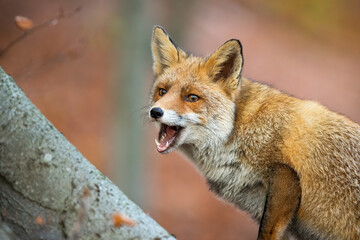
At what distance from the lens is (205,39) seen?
62.8 feet

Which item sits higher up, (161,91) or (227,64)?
(227,64)

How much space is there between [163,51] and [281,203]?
2.17 meters

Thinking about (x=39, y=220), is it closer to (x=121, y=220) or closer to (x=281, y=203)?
(x=121, y=220)

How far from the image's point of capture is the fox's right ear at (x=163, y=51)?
544 cm

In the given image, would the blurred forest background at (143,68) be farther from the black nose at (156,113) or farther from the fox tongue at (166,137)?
the fox tongue at (166,137)

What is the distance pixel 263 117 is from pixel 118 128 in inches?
231

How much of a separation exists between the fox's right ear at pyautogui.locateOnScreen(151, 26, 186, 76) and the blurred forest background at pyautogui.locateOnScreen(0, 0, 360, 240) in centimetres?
90

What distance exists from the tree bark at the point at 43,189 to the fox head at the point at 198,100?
1.78 meters

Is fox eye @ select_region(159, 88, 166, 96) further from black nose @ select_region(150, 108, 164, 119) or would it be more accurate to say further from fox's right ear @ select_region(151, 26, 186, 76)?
black nose @ select_region(150, 108, 164, 119)

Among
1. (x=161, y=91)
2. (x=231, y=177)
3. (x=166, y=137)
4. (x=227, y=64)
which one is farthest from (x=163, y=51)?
(x=231, y=177)

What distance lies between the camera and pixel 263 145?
4.61m

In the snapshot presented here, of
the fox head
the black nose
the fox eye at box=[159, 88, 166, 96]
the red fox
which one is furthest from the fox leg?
the fox eye at box=[159, 88, 166, 96]

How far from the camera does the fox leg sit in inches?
173

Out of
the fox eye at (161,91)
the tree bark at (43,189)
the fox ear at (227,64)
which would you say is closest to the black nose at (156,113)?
the fox eye at (161,91)
